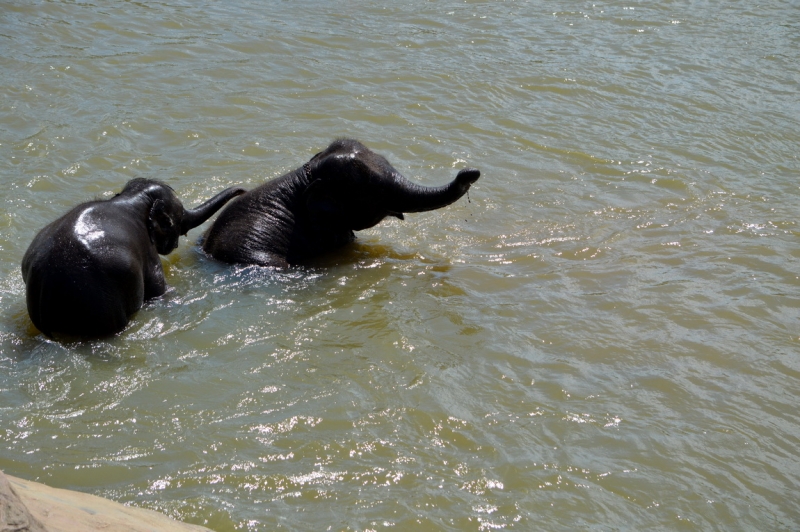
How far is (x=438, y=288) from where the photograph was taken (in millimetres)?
7473

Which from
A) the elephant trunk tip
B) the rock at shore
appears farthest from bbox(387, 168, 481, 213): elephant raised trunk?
the rock at shore

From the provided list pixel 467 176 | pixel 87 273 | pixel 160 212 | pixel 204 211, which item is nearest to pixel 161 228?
pixel 160 212

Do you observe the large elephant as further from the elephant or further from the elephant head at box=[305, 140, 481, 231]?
the elephant

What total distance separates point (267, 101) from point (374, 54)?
247 centimetres

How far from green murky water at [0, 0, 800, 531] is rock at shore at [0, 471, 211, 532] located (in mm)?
455

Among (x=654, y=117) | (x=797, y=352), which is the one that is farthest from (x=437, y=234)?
(x=654, y=117)

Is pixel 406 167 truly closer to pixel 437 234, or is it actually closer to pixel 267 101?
pixel 437 234

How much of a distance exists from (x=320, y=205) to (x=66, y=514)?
4.90 meters

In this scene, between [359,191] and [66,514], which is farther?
[359,191]

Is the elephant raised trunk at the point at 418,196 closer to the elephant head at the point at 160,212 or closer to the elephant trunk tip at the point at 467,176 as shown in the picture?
the elephant trunk tip at the point at 467,176

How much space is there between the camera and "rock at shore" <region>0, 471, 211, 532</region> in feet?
9.38

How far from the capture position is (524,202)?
9305 millimetres

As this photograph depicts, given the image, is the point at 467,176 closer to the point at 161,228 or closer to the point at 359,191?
the point at 359,191

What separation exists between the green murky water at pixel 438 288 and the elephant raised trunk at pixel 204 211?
14.1 inches
